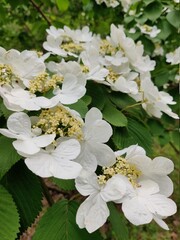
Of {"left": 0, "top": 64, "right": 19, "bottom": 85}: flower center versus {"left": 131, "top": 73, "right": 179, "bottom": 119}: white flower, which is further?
{"left": 131, "top": 73, "right": 179, "bottom": 119}: white flower

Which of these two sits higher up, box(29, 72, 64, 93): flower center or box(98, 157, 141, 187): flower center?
box(29, 72, 64, 93): flower center

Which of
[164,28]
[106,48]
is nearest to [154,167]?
[106,48]

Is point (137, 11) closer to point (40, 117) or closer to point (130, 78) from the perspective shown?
point (130, 78)

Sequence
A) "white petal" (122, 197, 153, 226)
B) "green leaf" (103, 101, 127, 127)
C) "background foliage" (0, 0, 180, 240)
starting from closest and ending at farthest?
1. "white petal" (122, 197, 153, 226)
2. "background foliage" (0, 0, 180, 240)
3. "green leaf" (103, 101, 127, 127)

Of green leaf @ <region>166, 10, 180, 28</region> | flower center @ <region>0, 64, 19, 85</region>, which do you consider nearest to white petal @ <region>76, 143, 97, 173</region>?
flower center @ <region>0, 64, 19, 85</region>

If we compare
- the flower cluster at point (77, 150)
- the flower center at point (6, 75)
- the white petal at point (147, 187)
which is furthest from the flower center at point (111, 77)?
the white petal at point (147, 187)

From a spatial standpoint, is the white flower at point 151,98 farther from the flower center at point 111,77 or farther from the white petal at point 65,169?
the white petal at point 65,169

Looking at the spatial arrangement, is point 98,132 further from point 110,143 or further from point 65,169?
point 110,143

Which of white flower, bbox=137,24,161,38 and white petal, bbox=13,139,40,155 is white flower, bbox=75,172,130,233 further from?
white flower, bbox=137,24,161,38
